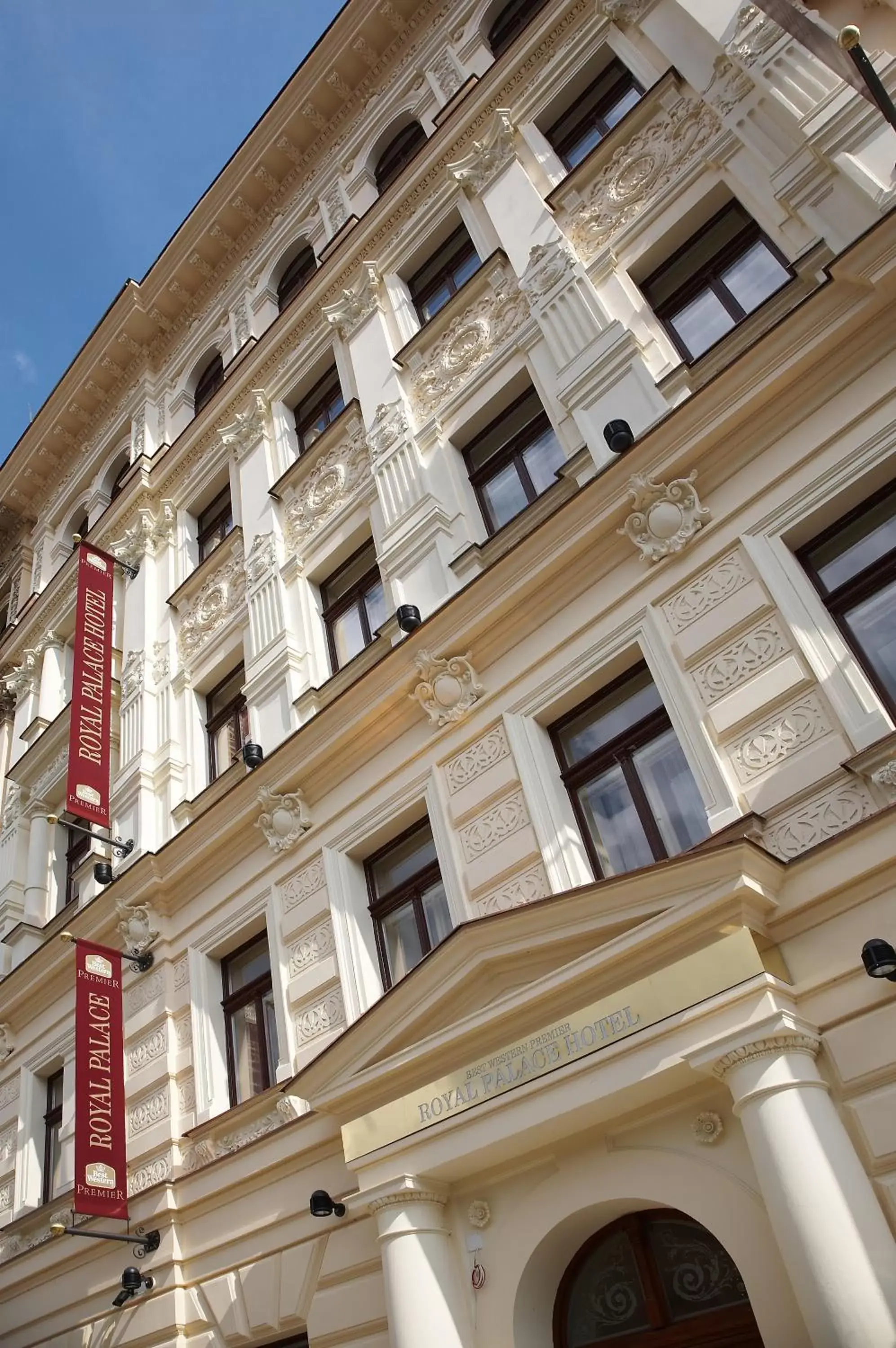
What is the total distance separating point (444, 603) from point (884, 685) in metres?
4.30

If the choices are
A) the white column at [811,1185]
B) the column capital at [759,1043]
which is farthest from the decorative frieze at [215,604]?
the white column at [811,1185]

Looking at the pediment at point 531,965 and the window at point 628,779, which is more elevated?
the window at point 628,779

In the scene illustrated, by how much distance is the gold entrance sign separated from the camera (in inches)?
253

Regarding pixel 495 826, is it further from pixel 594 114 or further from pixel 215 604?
pixel 594 114

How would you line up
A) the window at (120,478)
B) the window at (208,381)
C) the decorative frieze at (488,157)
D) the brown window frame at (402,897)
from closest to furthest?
the brown window frame at (402,897) < the decorative frieze at (488,157) < the window at (208,381) < the window at (120,478)

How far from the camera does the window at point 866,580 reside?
Result: 724 centimetres

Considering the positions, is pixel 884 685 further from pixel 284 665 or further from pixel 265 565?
pixel 265 565

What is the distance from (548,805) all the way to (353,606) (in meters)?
5.03

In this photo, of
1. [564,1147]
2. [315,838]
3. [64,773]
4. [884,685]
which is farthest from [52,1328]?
[884,685]

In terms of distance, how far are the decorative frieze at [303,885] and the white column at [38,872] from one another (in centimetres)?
691

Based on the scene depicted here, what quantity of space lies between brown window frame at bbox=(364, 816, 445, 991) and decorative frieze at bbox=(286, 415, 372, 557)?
15.7ft

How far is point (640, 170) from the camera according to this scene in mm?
11484

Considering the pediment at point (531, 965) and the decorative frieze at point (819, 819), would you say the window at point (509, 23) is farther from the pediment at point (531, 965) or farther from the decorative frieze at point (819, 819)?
the pediment at point (531, 965)

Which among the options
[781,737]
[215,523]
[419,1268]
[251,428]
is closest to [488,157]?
[251,428]
